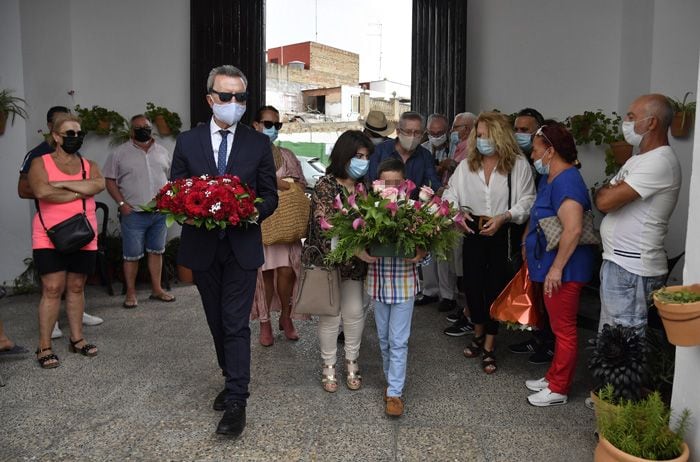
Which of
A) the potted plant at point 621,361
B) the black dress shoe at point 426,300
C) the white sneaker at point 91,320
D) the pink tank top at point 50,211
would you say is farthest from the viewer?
the black dress shoe at point 426,300

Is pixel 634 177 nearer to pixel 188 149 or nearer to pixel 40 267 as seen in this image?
pixel 188 149

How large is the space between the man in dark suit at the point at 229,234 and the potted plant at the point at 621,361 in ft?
6.52

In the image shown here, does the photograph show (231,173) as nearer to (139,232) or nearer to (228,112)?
(228,112)

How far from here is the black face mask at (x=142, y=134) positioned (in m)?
6.40

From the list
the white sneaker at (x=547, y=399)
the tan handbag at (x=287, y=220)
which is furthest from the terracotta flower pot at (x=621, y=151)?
the tan handbag at (x=287, y=220)

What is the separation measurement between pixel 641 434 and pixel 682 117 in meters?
3.17

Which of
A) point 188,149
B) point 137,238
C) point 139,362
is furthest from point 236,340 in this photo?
point 137,238

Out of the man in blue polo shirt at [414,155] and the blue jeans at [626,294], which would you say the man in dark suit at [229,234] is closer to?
the man in blue polo shirt at [414,155]

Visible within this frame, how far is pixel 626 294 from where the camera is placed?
3.48 m

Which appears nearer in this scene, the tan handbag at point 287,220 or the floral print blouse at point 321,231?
the floral print blouse at point 321,231

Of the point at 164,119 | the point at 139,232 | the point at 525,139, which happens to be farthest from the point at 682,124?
the point at 164,119

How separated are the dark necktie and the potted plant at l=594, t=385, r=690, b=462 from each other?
243 cm

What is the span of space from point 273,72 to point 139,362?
72.5 ft

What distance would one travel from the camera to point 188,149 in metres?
3.47
